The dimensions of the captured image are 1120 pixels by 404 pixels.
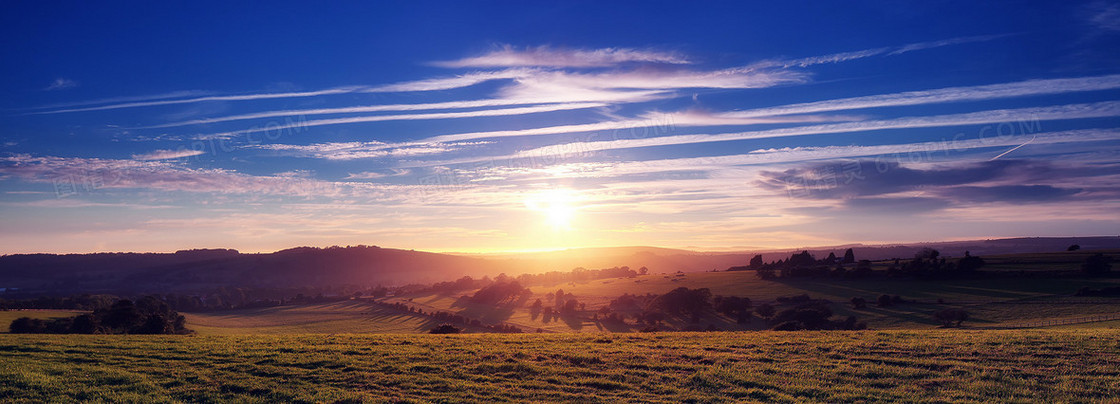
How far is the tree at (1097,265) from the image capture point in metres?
82.2

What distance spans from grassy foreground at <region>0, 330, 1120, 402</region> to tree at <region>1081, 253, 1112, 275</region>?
80.8 m

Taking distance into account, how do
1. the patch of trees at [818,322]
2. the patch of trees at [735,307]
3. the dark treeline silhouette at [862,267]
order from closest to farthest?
the patch of trees at [818,322] → the patch of trees at [735,307] → the dark treeline silhouette at [862,267]

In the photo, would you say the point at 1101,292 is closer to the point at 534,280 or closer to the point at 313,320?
the point at 313,320

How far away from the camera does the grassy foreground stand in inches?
651

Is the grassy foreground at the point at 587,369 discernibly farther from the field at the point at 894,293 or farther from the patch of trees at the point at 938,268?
the patch of trees at the point at 938,268

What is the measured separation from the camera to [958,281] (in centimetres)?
8994

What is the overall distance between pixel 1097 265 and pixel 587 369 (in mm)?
102035

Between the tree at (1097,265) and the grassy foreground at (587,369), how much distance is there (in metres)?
80.8

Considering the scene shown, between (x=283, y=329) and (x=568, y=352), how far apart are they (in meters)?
82.8

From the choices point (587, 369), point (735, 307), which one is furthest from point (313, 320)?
point (587, 369)

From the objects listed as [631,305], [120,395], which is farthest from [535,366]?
[631,305]

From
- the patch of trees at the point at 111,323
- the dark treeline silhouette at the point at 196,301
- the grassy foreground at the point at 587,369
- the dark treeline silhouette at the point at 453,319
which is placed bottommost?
the dark treeline silhouette at the point at 453,319

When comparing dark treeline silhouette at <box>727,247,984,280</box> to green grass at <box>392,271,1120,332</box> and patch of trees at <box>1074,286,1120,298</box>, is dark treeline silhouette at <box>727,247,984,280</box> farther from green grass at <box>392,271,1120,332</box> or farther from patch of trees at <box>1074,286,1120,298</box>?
patch of trees at <box>1074,286,1120,298</box>

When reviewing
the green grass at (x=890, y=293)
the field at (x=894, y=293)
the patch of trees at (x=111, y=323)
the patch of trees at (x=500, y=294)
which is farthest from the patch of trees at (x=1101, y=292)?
the patch of trees at (x=111, y=323)
